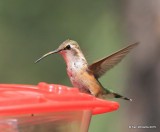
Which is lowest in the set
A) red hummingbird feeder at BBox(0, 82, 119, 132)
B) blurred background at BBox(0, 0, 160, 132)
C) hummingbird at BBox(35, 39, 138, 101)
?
red hummingbird feeder at BBox(0, 82, 119, 132)

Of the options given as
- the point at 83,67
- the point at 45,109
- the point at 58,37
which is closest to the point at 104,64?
the point at 83,67

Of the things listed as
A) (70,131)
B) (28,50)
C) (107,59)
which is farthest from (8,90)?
(28,50)

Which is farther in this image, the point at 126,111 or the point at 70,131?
the point at 126,111

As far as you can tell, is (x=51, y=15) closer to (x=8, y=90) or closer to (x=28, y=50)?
(x=28, y=50)

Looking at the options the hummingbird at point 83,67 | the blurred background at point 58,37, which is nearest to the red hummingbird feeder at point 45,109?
the hummingbird at point 83,67

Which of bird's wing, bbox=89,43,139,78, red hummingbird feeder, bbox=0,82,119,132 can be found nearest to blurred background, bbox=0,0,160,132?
bird's wing, bbox=89,43,139,78

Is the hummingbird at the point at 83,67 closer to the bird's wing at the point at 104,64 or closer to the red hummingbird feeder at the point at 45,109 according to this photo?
the bird's wing at the point at 104,64

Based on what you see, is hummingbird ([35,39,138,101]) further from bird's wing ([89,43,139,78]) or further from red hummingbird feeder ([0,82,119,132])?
red hummingbird feeder ([0,82,119,132])
